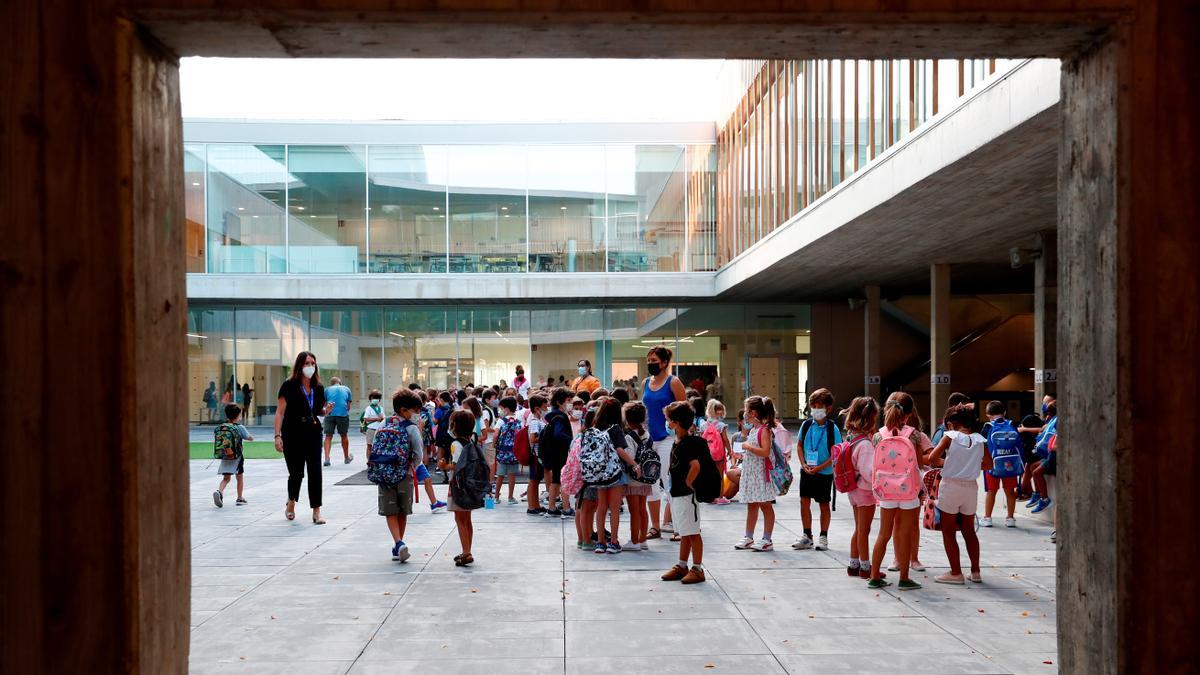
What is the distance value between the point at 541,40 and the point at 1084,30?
2.14 m

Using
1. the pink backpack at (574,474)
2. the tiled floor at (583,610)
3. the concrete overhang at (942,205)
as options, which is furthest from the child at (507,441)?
the concrete overhang at (942,205)

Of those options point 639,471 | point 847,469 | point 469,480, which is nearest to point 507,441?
point 639,471

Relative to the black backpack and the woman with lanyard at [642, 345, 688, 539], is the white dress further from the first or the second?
the black backpack

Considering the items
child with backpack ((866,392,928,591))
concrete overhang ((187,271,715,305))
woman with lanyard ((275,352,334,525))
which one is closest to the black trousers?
woman with lanyard ((275,352,334,525))

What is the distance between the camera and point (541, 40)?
363 cm

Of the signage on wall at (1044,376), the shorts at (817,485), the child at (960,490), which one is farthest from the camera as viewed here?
the signage on wall at (1044,376)

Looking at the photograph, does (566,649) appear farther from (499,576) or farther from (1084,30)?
(1084,30)

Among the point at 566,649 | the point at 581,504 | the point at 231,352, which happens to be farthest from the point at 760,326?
the point at 566,649

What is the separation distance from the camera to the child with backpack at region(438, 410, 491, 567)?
27.0 ft

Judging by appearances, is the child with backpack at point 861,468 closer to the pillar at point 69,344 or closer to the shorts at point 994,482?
the shorts at point 994,482

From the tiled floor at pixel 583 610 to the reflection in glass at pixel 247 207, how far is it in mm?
20808

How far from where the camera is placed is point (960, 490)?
295 inches

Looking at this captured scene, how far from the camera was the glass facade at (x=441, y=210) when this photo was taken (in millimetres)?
29297

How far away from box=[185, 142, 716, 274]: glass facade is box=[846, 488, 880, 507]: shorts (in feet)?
71.9
